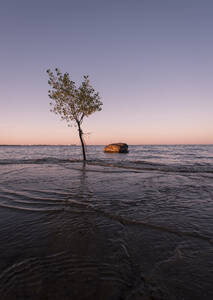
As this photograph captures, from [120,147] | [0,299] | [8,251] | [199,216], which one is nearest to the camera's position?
[0,299]

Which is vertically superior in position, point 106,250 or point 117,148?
point 117,148

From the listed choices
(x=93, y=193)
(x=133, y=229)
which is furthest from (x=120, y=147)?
(x=133, y=229)

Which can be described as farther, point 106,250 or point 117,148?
point 117,148

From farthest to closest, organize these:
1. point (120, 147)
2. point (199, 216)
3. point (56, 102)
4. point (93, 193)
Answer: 1. point (120, 147)
2. point (56, 102)
3. point (93, 193)
4. point (199, 216)

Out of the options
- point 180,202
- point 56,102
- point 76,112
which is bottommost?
point 180,202

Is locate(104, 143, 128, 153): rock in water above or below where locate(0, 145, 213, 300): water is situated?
above

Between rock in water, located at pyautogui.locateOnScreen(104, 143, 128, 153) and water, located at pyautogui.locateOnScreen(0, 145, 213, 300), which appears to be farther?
rock in water, located at pyautogui.locateOnScreen(104, 143, 128, 153)

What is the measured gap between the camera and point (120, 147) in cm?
4016

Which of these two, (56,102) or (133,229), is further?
(56,102)

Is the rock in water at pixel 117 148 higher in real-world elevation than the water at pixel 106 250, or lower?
higher

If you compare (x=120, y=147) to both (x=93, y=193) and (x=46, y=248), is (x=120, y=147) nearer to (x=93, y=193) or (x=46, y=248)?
(x=93, y=193)

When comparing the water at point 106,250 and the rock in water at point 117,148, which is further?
the rock in water at point 117,148

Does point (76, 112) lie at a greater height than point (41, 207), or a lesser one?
greater

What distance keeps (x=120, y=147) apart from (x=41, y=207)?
3597cm
